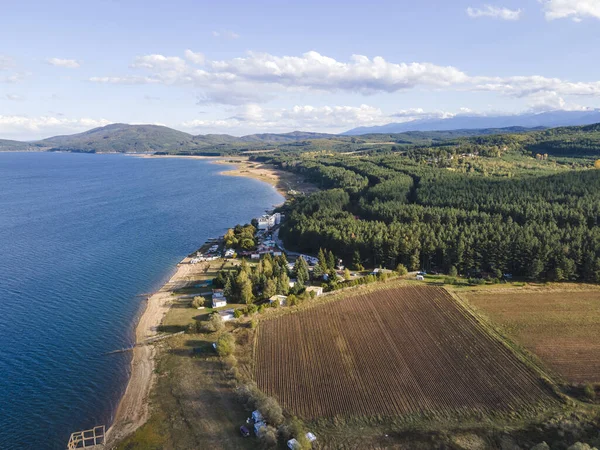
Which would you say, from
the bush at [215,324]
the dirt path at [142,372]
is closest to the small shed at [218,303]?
the bush at [215,324]

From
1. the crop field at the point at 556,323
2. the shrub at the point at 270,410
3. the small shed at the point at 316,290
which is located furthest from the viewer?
the small shed at the point at 316,290

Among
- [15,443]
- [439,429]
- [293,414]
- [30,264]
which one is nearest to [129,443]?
[15,443]

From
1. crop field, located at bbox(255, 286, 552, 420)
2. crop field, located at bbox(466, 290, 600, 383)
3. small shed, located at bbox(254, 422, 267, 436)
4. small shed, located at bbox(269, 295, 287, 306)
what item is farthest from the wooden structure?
crop field, located at bbox(466, 290, 600, 383)

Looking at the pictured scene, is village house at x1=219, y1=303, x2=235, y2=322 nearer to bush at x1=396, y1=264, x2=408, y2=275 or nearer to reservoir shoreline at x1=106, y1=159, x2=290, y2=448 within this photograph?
reservoir shoreline at x1=106, y1=159, x2=290, y2=448

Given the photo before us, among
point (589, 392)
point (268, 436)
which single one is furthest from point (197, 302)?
point (589, 392)

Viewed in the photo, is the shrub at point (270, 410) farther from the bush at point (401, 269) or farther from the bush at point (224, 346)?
the bush at point (401, 269)

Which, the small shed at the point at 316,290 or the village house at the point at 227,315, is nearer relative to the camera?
the village house at the point at 227,315

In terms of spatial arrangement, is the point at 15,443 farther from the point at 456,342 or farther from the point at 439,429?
the point at 456,342
